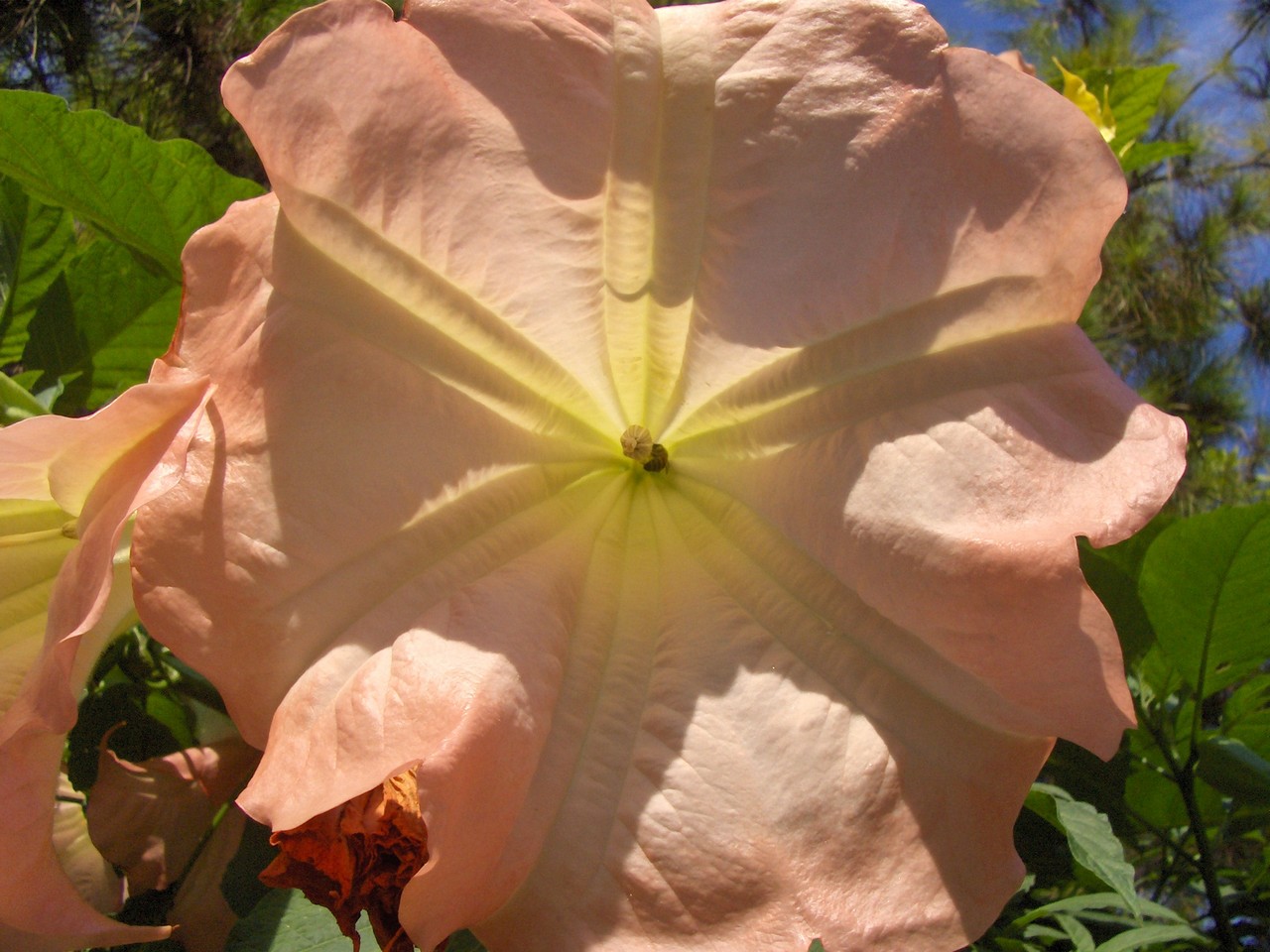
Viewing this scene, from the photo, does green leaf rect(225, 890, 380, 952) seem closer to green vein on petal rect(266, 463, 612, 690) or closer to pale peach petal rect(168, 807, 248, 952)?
pale peach petal rect(168, 807, 248, 952)

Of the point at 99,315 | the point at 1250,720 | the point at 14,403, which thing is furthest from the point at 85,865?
the point at 1250,720

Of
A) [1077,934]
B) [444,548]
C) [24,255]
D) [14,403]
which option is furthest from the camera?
[24,255]

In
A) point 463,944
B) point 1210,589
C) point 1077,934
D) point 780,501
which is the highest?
point 780,501

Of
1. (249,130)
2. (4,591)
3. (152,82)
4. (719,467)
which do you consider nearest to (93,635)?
(4,591)

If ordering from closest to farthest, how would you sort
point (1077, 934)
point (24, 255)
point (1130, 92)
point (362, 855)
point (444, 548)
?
point (362, 855), point (444, 548), point (1077, 934), point (24, 255), point (1130, 92)

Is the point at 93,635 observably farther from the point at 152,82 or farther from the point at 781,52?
the point at 152,82

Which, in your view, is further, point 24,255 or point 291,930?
point 24,255

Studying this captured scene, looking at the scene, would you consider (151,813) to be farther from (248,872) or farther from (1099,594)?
(1099,594)

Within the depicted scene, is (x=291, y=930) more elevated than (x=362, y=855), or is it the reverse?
(x=362, y=855)
